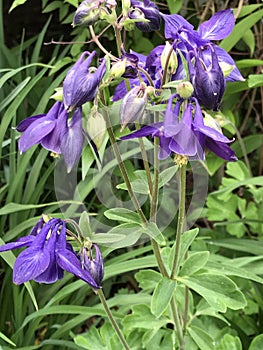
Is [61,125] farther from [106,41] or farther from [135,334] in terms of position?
[106,41]

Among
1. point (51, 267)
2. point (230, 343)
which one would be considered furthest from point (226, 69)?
point (230, 343)

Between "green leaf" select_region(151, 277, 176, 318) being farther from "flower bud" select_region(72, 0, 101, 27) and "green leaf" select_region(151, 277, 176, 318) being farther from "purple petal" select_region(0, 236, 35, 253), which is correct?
"flower bud" select_region(72, 0, 101, 27)

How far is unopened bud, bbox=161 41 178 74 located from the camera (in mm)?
809

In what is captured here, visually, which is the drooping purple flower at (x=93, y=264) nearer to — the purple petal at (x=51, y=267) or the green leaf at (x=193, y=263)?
the purple petal at (x=51, y=267)

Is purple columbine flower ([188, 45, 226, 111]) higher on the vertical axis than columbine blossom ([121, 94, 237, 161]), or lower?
higher

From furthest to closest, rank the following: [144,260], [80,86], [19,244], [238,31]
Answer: [238,31]
[144,260]
[19,244]
[80,86]

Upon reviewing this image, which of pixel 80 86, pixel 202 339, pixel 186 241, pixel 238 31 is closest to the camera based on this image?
pixel 80 86

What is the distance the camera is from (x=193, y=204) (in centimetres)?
116

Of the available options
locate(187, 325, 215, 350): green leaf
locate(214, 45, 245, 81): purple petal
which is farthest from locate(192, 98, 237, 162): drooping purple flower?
locate(187, 325, 215, 350): green leaf

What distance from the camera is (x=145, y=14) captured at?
86cm

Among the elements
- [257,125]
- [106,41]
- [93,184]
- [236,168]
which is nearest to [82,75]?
[93,184]

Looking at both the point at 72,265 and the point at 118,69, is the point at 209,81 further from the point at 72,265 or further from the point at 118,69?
the point at 72,265

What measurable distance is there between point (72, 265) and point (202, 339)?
0.51 metres

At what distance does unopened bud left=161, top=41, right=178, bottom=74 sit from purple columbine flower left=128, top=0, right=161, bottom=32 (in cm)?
6
